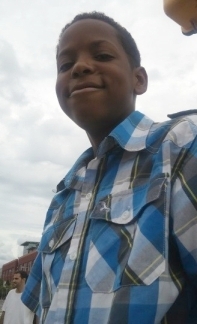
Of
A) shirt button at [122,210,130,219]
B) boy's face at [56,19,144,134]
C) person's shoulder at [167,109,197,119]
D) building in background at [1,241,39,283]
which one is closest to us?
shirt button at [122,210,130,219]

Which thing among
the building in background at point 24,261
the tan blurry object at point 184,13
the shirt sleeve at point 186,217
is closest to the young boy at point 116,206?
the shirt sleeve at point 186,217

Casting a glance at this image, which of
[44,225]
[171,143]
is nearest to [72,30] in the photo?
[171,143]

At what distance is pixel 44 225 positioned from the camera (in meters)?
1.37

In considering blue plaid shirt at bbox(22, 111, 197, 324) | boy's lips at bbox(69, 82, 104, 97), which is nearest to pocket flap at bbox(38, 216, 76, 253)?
blue plaid shirt at bbox(22, 111, 197, 324)

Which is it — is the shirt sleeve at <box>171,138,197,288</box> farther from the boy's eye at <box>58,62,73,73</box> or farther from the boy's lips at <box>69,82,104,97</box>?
the boy's eye at <box>58,62,73,73</box>

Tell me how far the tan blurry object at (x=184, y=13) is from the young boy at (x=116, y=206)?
0.76 feet

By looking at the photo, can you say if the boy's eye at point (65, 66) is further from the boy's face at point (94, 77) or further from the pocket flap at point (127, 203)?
the pocket flap at point (127, 203)

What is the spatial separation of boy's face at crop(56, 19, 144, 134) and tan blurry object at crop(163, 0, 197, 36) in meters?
0.25

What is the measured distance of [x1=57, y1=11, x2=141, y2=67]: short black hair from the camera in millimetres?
1344

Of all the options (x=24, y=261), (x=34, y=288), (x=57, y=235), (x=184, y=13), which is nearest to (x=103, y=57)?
(x=184, y=13)

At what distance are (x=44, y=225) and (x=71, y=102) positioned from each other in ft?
1.40

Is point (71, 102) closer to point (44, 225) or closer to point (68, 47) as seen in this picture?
point (68, 47)

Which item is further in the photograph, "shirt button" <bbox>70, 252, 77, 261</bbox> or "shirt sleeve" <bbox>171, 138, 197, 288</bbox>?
"shirt button" <bbox>70, 252, 77, 261</bbox>

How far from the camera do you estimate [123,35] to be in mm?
1358
